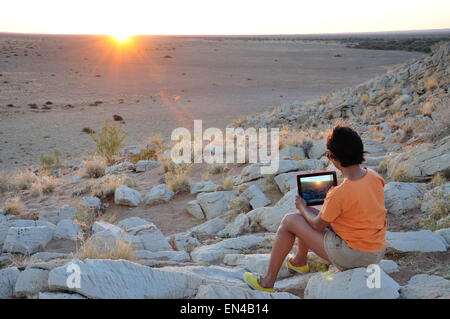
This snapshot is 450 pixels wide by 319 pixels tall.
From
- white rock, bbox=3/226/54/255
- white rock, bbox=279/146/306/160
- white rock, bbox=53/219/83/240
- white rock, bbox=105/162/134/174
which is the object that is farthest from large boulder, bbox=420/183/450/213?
white rock, bbox=105/162/134/174

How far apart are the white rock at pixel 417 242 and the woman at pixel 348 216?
1078 mm

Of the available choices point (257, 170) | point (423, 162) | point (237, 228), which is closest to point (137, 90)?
point (257, 170)

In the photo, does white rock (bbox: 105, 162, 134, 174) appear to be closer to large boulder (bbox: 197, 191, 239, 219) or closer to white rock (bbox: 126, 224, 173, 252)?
large boulder (bbox: 197, 191, 239, 219)

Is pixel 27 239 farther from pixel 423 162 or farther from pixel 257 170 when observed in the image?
pixel 423 162

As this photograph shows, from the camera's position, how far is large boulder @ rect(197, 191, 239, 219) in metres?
7.10

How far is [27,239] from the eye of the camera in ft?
18.8

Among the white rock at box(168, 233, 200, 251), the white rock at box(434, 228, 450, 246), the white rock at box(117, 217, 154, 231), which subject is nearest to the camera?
the white rock at box(434, 228, 450, 246)

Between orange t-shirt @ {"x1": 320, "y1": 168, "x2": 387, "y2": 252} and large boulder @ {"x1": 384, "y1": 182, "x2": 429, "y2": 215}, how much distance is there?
2.45 meters

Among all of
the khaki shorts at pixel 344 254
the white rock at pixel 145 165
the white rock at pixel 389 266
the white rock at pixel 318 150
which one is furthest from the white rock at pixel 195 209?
the khaki shorts at pixel 344 254

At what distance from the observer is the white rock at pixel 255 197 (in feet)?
22.7

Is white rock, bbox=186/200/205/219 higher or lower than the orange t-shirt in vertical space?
lower

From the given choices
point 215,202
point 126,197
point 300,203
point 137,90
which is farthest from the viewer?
point 137,90

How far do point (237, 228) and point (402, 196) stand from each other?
2429 millimetres
